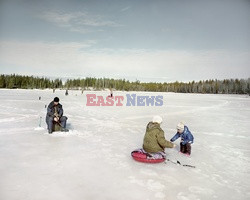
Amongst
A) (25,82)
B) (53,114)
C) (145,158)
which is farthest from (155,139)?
(25,82)

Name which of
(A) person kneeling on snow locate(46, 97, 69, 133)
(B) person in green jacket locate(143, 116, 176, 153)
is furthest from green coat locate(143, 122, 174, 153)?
(A) person kneeling on snow locate(46, 97, 69, 133)

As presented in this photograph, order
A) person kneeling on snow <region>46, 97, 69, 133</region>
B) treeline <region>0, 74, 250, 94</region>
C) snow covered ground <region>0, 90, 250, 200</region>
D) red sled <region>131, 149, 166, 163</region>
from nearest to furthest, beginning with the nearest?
snow covered ground <region>0, 90, 250, 200</region> → red sled <region>131, 149, 166, 163</region> → person kneeling on snow <region>46, 97, 69, 133</region> → treeline <region>0, 74, 250, 94</region>

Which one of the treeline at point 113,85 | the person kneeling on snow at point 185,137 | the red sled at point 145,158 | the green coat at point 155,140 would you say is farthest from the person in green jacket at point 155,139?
the treeline at point 113,85

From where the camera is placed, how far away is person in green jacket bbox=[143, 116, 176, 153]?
5770 mm

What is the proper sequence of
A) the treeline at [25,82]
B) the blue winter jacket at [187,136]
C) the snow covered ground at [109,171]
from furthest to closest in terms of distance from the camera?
the treeline at [25,82]
the blue winter jacket at [187,136]
the snow covered ground at [109,171]

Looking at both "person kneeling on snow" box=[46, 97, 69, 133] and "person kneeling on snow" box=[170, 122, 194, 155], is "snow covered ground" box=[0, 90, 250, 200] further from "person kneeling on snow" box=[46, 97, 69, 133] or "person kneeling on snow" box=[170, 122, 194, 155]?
"person kneeling on snow" box=[46, 97, 69, 133]

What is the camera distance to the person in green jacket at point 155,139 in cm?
577

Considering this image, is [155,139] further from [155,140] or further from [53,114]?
[53,114]

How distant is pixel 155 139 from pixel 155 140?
27 millimetres

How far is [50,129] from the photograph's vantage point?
29.2 feet

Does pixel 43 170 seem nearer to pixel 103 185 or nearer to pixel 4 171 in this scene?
pixel 4 171

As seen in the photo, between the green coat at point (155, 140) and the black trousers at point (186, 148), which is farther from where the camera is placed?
the black trousers at point (186, 148)

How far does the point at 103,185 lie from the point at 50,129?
513cm

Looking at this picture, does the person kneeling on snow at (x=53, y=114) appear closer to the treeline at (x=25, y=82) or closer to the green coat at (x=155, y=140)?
the green coat at (x=155, y=140)
